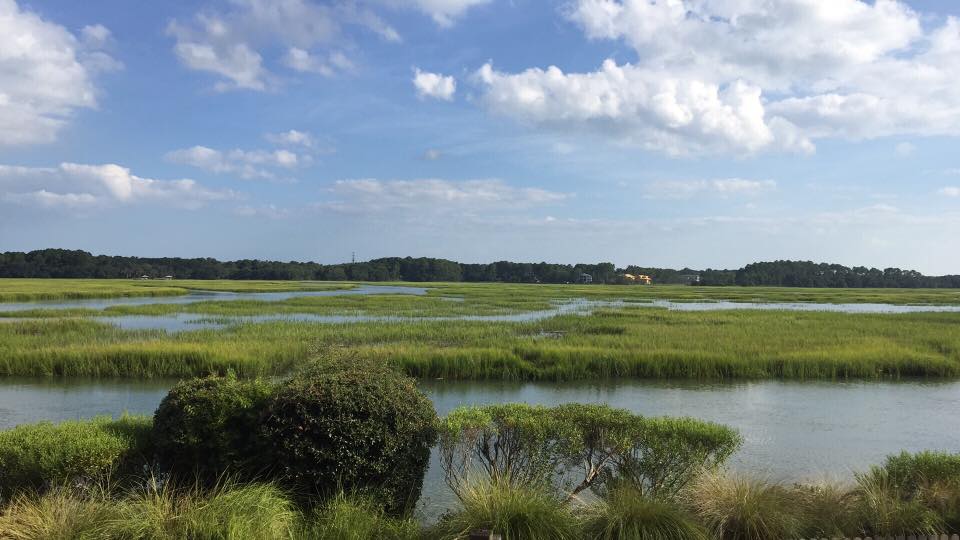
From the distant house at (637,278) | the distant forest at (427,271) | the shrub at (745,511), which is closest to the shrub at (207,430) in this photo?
the shrub at (745,511)

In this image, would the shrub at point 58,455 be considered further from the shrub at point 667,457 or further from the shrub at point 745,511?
the shrub at point 745,511

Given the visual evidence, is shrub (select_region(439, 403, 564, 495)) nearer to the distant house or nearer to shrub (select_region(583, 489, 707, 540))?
shrub (select_region(583, 489, 707, 540))

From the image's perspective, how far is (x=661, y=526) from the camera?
4840 millimetres

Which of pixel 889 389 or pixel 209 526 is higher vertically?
pixel 209 526

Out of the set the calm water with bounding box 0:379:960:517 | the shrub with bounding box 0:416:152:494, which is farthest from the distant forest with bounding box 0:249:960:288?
the shrub with bounding box 0:416:152:494

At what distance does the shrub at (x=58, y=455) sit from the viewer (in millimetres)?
5352

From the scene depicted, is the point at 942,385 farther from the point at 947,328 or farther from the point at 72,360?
the point at 72,360

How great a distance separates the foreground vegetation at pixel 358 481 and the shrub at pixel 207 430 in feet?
0.04

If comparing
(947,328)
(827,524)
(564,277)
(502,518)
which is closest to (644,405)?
(827,524)

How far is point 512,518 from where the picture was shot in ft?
15.8

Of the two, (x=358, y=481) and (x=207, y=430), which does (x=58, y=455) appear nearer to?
(x=207, y=430)

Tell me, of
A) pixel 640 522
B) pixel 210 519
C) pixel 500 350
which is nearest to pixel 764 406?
pixel 500 350

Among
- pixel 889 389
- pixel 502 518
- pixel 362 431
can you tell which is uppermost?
pixel 362 431

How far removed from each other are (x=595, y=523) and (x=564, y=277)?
13930cm
